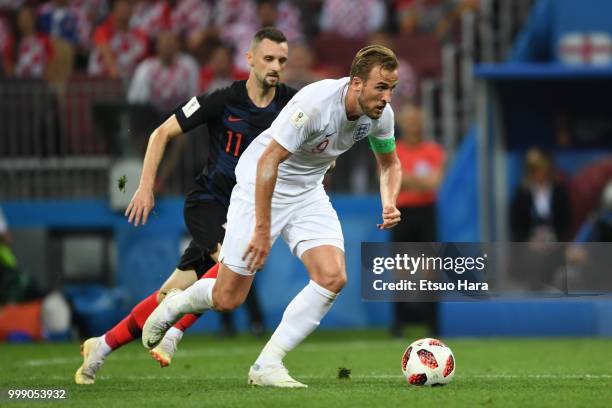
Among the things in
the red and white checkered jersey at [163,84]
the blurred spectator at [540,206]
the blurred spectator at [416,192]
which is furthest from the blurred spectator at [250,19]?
the blurred spectator at [540,206]

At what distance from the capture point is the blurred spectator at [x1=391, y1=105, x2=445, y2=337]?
45.0 feet

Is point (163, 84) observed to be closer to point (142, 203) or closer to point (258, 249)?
point (142, 203)

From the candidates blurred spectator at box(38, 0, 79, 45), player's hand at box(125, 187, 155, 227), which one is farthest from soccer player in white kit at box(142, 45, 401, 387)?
blurred spectator at box(38, 0, 79, 45)

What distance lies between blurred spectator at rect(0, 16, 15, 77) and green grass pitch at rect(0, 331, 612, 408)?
484cm

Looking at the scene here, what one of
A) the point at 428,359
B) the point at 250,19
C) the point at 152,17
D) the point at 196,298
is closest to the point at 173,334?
the point at 196,298

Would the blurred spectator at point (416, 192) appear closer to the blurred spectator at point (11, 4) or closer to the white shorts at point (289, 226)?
the white shorts at point (289, 226)

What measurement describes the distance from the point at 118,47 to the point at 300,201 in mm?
9464

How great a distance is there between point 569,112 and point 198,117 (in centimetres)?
812

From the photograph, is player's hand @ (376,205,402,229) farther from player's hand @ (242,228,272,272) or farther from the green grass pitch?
the green grass pitch

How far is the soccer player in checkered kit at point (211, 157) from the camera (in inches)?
332

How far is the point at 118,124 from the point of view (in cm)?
1504

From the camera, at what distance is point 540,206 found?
48.6 ft

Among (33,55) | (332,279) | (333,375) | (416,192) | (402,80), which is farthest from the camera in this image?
(33,55)

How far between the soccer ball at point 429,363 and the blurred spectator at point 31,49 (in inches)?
382
